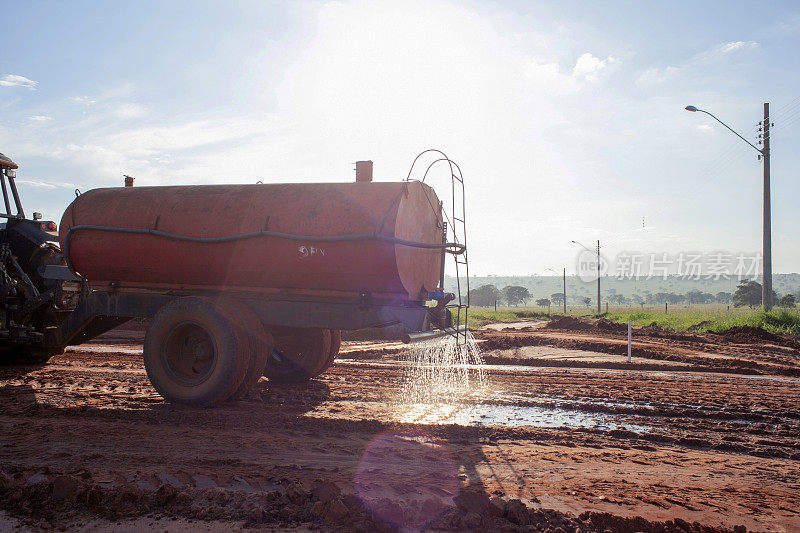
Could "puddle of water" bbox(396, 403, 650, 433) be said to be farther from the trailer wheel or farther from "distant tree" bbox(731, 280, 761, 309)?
"distant tree" bbox(731, 280, 761, 309)

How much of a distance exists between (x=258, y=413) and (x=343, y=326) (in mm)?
1382

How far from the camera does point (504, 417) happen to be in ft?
22.0

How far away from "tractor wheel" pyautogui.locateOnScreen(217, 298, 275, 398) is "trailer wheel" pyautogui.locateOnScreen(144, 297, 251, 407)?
86mm

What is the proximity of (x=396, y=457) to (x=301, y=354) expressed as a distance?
403 cm

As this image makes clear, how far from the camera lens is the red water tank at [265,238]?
6539 millimetres

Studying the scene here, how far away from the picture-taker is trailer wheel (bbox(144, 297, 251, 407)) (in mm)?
6527

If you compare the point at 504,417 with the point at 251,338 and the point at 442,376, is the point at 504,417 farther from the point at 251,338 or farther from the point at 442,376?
the point at 442,376

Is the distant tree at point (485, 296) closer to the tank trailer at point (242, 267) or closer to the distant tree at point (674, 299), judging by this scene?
the distant tree at point (674, 299)

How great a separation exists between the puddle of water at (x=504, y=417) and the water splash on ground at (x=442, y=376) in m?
0.45

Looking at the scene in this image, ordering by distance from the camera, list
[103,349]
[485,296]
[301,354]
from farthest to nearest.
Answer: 1. [485,296]
2. [103,349]
3. [301,354]

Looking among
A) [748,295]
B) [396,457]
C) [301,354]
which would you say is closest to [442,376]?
[301,354]

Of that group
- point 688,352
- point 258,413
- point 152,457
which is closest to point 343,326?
point 258,413

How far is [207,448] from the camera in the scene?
16.5 feet

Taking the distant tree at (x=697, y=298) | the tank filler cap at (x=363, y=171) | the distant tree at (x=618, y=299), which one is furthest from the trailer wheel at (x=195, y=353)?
the distant tree at (x=618, y=299)
